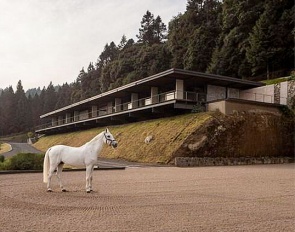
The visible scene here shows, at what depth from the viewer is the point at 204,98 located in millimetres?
32938

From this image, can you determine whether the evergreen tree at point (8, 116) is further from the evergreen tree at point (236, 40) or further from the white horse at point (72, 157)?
the white horse at point (72, 157)

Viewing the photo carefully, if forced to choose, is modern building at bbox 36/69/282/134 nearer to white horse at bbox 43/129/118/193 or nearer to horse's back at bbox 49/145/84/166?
white horse at bbox 43/129/118/193

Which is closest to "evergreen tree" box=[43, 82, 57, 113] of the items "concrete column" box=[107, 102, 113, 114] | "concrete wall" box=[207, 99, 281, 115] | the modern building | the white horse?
"concrete column" box=[107, 102, 113, 114]

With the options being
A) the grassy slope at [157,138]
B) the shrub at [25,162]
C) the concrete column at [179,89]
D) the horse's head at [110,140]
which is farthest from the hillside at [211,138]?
the horse's head at [110,140]

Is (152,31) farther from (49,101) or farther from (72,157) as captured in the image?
(72,157)

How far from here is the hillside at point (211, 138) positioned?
82.6 ft

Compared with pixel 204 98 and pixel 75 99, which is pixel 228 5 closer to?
pixel 204 98

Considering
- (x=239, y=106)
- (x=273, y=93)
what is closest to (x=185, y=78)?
(x=239, y=106)

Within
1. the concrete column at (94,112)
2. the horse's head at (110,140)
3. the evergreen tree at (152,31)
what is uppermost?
the evergreen tree at (152,31)

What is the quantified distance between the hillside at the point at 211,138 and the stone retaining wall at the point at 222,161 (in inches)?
14.5

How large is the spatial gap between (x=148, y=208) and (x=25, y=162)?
12.9 metres


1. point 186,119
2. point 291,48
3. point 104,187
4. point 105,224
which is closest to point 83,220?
point 105,224

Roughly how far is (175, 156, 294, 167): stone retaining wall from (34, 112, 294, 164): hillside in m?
0.37

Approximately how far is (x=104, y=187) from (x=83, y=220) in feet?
18.4
